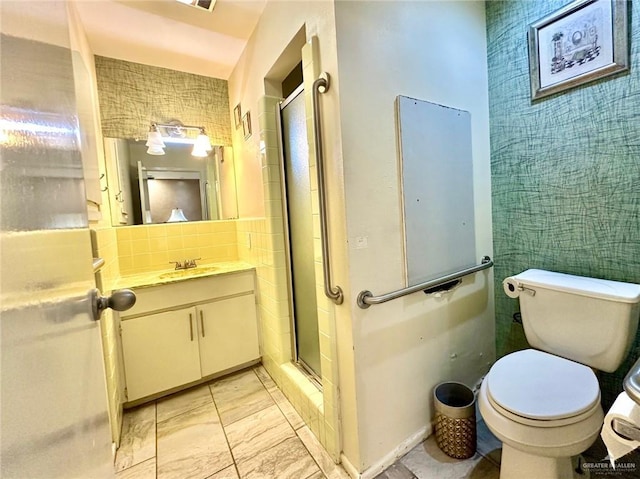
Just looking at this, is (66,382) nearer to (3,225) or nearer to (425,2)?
(3,225)

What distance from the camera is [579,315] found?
1244 mm

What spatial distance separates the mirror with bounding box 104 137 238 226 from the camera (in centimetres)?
216

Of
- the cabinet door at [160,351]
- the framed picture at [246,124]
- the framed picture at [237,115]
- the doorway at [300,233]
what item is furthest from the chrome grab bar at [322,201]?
the framed picture at [237,115]

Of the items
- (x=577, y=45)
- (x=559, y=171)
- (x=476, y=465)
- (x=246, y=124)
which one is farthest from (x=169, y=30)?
(x=476, y=465)

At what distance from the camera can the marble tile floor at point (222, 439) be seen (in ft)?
4.47

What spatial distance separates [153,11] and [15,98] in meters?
1.76

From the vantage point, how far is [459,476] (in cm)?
126

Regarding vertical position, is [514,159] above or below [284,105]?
below

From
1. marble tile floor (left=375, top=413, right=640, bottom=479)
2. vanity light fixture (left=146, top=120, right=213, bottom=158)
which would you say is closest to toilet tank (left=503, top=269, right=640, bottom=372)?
marble tile floor (left=375, top=413, right=640, bottom=479)

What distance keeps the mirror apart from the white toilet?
87.9 inches

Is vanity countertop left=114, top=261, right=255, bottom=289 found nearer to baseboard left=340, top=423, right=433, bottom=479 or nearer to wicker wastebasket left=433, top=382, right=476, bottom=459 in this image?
baseboard left=340, top=423, right=433, bottom=479

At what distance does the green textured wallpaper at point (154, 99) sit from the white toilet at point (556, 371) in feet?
8.25

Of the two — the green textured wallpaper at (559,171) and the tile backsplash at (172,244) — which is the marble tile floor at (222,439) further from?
the green textured wallpaper at (559,171)

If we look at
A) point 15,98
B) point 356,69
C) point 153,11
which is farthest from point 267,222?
point 15,98
